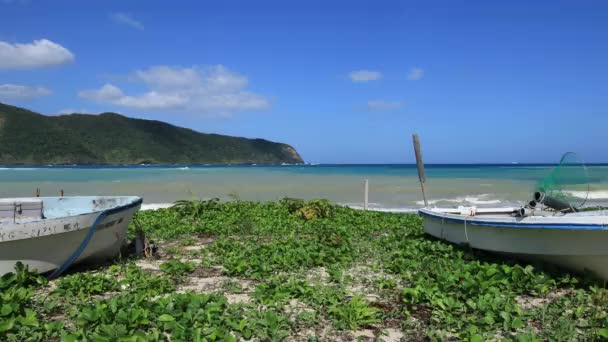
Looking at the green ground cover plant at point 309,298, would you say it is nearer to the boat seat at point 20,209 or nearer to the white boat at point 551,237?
the white boat at point 551,237

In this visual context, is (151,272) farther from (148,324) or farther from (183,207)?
(183,207)

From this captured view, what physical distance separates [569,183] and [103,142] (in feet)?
405

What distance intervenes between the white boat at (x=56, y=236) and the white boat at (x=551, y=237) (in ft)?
20.0

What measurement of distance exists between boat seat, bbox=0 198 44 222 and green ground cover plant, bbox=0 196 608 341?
2.08 m

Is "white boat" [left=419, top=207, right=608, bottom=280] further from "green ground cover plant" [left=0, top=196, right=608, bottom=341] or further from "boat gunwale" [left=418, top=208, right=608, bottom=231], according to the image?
"green ground cover plant" [left=0, top=196, right=608, bottom=341]

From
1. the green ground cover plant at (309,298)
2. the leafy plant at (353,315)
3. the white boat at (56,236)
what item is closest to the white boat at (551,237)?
the green ground cover plant at (309,298)

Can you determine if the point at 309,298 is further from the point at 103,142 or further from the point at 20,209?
the point at 103,142

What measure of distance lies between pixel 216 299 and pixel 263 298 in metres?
0.58

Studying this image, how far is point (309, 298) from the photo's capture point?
19.5 ft

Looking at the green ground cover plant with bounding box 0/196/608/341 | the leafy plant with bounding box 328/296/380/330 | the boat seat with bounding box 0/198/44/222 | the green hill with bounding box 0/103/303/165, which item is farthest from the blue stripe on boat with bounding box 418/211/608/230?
the green hill with bounding box 0/103/303/165

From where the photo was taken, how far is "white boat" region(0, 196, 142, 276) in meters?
6.36

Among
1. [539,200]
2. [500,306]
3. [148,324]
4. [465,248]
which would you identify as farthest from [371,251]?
[148,324]

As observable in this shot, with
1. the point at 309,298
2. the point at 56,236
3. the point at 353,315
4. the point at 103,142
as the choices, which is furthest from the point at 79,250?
the point at 103,142

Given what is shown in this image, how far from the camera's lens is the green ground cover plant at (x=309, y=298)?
15.8ft
